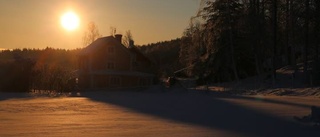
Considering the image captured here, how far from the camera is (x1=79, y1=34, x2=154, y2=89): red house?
205 ft

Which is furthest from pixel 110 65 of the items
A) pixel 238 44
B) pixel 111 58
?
pixel 238 44

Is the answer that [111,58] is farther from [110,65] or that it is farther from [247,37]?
[247,37]

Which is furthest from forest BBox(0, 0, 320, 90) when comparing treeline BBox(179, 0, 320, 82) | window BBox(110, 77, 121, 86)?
window BBox(110, 77, 121, 86)

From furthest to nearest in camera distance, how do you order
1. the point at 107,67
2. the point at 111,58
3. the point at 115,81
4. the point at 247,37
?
the point at 111,58, the point at 107,67, the point at 115,81, the point at 247,37

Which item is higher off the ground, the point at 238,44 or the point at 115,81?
the point at 238,44

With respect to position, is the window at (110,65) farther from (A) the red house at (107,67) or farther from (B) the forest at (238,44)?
(B) the forest at (238,44)

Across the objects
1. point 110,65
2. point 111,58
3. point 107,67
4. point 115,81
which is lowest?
point 115,81

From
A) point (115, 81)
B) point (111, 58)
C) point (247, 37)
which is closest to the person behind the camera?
point (247, 37)

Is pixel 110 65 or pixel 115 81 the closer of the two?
pixel 115 81

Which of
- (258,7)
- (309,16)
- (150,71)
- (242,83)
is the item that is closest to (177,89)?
(242,83)

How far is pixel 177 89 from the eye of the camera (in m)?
49.5

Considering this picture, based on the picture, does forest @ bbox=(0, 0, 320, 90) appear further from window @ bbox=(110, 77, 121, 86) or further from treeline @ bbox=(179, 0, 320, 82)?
window @ bbox=(110, 77, 121, 86)

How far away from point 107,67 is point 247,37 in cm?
2157

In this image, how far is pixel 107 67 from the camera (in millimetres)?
64500
